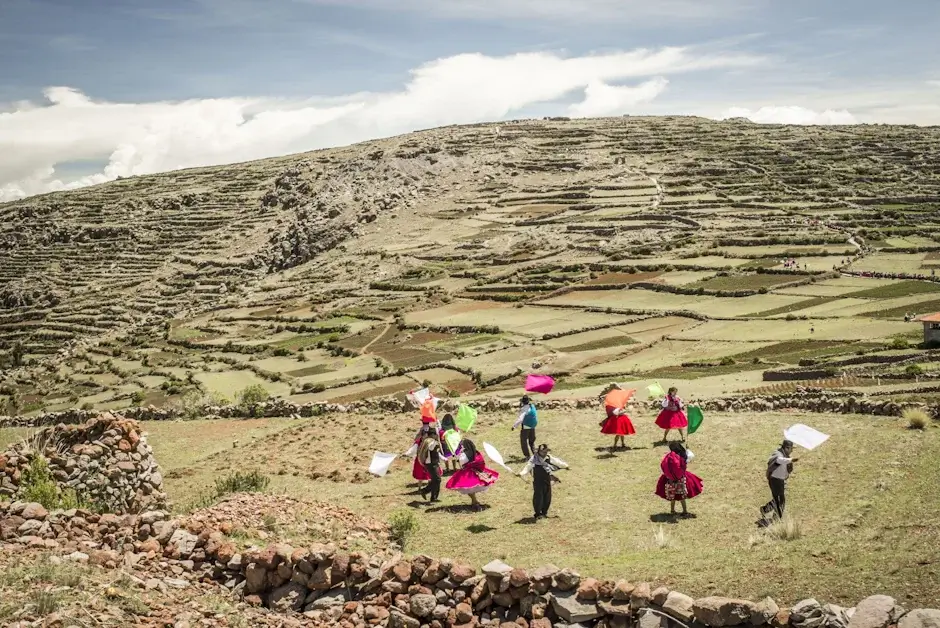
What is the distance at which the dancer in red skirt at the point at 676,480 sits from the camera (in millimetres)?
16312

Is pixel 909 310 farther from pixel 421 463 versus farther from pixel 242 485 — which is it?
pixel 242 485

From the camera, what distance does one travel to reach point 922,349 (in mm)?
41312

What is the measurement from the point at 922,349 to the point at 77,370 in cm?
6781

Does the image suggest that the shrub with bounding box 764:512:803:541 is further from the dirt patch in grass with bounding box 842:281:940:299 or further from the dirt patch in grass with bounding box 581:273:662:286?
the dirt patch in grass with bounding box 581:273:662:286

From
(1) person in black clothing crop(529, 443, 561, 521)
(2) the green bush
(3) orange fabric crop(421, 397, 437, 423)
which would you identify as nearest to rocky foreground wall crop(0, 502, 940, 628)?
(2) the green bush

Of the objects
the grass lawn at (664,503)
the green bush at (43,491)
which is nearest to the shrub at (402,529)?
the grass lawn at (664,503)

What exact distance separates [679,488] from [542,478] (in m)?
2.87

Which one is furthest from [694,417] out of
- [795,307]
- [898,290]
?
[898,290]

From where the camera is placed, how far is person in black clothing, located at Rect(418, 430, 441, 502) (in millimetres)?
19406

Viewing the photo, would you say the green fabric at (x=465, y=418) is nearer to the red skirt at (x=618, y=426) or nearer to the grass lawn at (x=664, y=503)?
the grass lawn at (x=664, y=503)

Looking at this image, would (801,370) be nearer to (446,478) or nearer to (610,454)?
(610,454)

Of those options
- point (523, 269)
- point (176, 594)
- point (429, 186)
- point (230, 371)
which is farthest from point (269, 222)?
point (176, 594)

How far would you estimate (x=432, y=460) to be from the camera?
1945 cm

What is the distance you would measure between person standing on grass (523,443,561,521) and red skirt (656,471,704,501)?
7.17 feet
